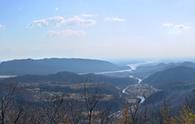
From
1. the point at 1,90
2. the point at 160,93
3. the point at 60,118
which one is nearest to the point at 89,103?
the point at 60,118

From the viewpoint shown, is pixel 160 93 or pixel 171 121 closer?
pixel 171 121

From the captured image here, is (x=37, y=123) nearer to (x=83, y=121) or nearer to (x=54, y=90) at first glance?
(x=83, y=121)

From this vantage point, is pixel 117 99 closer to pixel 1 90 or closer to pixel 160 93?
pixel 160 93

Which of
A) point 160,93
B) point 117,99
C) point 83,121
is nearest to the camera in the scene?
point 83,121

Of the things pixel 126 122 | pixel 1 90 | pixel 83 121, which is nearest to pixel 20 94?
pixel 1 90

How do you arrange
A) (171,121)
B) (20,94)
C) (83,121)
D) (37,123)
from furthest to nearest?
(20,94) → (83,121) → (37,123) → (171,121)

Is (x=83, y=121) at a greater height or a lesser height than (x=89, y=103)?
lesser

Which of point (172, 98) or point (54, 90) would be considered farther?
point (54, 90)

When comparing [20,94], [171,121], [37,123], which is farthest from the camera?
[20,94]

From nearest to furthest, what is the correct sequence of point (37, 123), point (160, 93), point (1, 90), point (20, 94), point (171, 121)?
point (171, 121) < point (37, 123) < point (1, 90) < point (20, 94) < point (160, 93)
